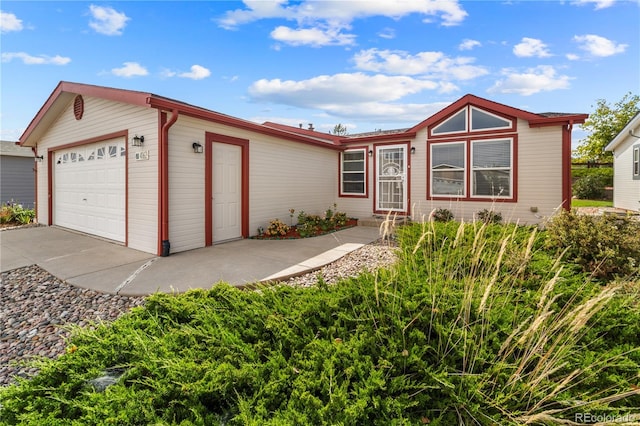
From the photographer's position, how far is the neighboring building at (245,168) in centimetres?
605

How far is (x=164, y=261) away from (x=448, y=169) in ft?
25.8

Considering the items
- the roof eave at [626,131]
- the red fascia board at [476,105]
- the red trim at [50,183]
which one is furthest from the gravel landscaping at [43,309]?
the roof eave at [626,131]

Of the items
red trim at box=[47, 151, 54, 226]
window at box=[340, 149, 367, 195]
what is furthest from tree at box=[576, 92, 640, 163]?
red trim at box=[47, 151, 54, 226]

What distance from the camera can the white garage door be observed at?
6.95m

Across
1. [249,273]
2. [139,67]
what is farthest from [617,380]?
[139,67]

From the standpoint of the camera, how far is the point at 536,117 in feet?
25.2

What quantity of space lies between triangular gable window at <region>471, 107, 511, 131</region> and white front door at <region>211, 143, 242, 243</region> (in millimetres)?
6537

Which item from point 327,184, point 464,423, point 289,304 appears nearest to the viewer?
point 464,423

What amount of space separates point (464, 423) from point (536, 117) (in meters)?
8.63

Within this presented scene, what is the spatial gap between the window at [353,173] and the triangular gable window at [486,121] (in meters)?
3.48

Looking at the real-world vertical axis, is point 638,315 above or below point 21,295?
above

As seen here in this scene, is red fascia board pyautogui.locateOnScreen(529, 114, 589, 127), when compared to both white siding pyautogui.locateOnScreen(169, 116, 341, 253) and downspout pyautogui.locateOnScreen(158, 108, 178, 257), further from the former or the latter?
downspout pyautogui.locateOnScreen(158, 108, 178, 257)

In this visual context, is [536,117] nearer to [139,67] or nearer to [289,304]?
[289,304]

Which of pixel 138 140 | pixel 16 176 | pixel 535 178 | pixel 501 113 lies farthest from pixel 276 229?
pixel 16 176
